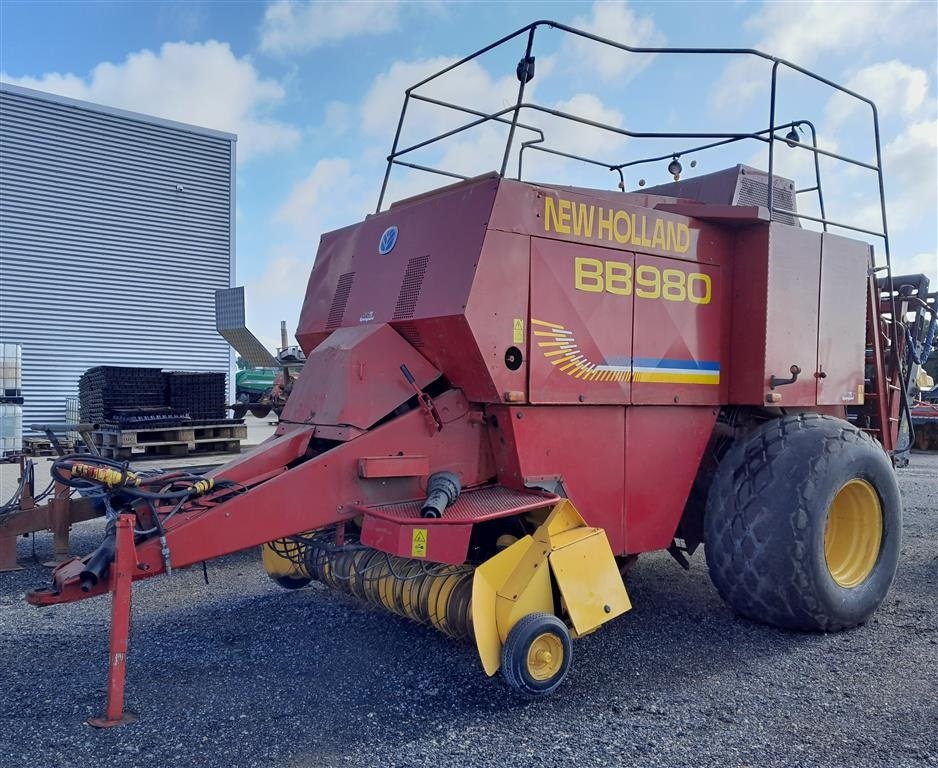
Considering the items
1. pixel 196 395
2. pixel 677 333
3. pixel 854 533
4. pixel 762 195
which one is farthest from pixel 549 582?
pixel 196 395

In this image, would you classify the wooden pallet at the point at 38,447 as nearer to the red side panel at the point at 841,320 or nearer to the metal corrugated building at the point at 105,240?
the metal corrugated building at the point at 105,240

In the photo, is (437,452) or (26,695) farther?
(437,452)

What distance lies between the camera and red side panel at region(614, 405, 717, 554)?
4641mm

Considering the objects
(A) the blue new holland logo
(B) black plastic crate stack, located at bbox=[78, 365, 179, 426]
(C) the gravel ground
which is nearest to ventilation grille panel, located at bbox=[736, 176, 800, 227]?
(A) the blue new holland logo

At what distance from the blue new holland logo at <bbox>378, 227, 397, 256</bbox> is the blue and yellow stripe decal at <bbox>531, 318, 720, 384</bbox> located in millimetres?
1092

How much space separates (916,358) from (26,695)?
650cm

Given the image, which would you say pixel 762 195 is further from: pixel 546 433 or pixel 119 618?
pixel 119 618

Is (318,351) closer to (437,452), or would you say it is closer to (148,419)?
(437,452)

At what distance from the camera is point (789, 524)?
4.60 m

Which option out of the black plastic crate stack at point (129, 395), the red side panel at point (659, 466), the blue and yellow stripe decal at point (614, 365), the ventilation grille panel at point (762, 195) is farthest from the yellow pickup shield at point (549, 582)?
the black plastic crate stack at point (129, 395)

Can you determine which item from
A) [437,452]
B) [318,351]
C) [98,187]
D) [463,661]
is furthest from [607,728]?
[98,187]

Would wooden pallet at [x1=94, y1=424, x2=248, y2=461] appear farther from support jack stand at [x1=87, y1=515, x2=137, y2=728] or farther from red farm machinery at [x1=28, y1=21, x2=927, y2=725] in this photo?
support jack stand at [x1=87, y1=515, x2=137, y2=728]

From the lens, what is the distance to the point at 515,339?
163 inches

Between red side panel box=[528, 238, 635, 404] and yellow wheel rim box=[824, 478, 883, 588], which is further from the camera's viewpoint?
yellow wheel rim box=[824, 478, 883, 588]
